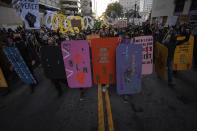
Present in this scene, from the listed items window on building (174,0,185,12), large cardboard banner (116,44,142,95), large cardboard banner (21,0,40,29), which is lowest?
large cardboard banner (116,44,142,95)

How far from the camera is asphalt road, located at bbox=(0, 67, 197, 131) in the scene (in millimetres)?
2512

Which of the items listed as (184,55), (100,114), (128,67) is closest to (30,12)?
(128,67)

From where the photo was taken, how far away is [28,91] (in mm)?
4113

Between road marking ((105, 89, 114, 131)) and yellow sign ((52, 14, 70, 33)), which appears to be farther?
yellow sign ((52, 14, 70, 33))

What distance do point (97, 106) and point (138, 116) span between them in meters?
1.11

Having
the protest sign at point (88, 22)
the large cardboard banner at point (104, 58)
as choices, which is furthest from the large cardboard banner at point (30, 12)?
the protest sign at point (88, 22)

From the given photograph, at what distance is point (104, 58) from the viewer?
10.6 feet

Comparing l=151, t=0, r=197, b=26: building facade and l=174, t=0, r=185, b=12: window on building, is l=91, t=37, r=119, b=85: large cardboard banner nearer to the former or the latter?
l=151, t=0, r=197, b=26: building facade

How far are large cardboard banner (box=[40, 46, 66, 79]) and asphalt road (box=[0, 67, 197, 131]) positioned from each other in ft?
2.58

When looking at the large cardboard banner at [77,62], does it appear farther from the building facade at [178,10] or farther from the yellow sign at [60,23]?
the building facade at [178,10]

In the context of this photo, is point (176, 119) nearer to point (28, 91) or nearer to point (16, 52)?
point (28, 91)

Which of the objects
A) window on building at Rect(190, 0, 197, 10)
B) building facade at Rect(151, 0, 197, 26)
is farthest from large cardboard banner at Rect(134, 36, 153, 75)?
window on building at Rect(190, 0, 197, 10)

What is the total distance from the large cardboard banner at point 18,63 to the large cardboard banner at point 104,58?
98.5 inches

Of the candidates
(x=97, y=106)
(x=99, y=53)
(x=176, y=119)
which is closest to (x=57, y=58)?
(x=99, y=53)
